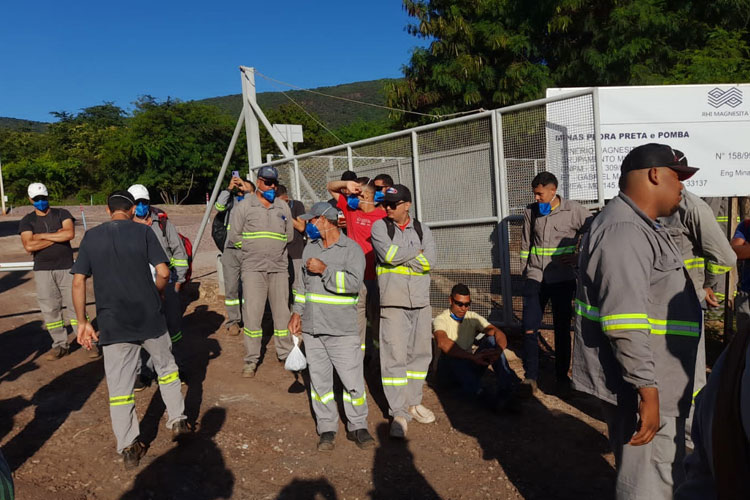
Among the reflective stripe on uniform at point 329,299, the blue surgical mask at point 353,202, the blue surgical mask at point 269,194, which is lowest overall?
the reflective stripe on uniform at point 329,299

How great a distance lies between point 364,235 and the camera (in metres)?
5.67

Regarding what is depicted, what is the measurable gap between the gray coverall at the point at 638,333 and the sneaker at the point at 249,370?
4.41m

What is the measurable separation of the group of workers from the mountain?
10448 centimetres

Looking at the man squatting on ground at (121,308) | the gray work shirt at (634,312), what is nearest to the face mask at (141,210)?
the man squatting on ground at (121,308)

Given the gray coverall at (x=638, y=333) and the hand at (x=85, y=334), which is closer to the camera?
the gray coverall at (x=638, y=333)

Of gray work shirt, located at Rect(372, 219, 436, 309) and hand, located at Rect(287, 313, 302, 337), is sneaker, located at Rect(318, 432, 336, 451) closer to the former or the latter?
hand, located at Rect(287, 313, 302, 337)

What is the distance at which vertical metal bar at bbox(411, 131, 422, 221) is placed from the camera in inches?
284

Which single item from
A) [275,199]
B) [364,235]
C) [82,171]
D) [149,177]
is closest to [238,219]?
[275,199]

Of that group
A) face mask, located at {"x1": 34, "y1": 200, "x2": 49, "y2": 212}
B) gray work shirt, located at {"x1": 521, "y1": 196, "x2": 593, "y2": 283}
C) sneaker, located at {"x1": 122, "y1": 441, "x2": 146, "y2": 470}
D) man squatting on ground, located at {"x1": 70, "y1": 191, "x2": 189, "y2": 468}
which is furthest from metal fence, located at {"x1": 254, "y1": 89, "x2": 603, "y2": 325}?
face mask, located at {"x1": 34, "y1": 200, "x2": 49, "y2": 212}

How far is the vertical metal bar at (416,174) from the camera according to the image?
7.21 meters

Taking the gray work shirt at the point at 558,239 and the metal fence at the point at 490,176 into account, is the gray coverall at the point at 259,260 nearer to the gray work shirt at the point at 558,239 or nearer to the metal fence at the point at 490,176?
the metal fence at the point at 490,176

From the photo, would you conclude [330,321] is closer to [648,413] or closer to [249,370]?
[249,370]

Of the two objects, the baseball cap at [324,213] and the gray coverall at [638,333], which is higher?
the baseball cap at [324,213]

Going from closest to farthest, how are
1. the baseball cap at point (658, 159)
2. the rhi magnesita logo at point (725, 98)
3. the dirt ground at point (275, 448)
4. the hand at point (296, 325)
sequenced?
1. the baseball cap at point (658, 159)
2. the dirt ground at point (275, 448)
3. the hand at point (296, 325)
4. the rhi magnesita logo at point (725, 98)
